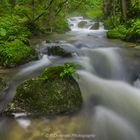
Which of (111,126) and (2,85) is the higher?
(2,85)

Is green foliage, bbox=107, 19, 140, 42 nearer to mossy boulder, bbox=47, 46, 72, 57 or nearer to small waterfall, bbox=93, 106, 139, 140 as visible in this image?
mossy boulder, bbox=47, 46, 72, 57

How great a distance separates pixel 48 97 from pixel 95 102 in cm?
100

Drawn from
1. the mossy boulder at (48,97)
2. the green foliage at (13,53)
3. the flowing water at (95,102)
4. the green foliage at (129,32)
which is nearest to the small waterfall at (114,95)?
the flowing water at (95,102)

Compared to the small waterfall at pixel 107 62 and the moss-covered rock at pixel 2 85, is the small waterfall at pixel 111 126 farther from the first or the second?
the moss-covered rock at pixel 2 85

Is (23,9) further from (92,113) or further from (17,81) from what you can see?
(92,113)

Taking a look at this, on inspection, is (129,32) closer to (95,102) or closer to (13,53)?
(13,53)

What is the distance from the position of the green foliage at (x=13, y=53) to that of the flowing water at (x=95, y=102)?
259 mm

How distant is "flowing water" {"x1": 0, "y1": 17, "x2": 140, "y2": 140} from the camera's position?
148 inches

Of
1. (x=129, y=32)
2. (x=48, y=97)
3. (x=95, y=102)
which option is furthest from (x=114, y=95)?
(x=129, y=32)

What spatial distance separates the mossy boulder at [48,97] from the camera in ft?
13.8

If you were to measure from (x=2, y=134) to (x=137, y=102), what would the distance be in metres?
2.66

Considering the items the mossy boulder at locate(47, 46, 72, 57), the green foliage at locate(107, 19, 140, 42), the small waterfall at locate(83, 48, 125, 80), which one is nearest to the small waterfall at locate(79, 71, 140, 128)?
the small waterfall at locate(83, 48, 125, 80)

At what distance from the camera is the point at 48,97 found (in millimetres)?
4285

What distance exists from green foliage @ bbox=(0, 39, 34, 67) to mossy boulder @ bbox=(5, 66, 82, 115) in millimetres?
1983
